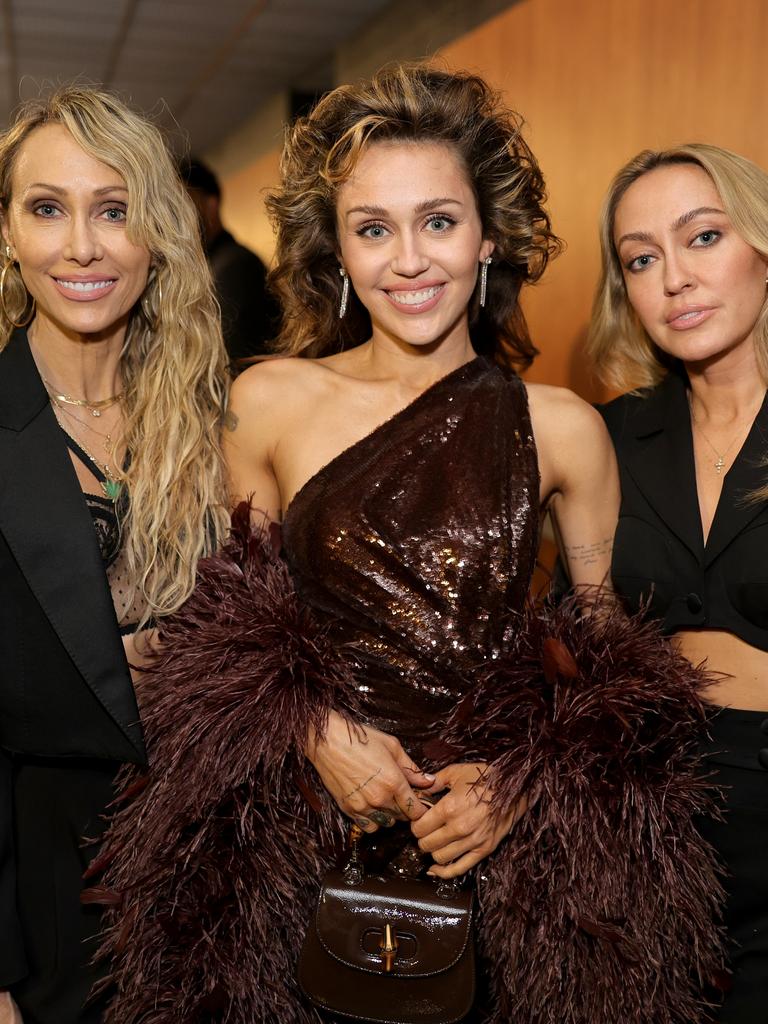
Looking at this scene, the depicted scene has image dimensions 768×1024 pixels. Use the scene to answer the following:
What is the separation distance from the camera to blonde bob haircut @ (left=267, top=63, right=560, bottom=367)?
2.10 meters

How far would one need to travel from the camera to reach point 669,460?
2.15m

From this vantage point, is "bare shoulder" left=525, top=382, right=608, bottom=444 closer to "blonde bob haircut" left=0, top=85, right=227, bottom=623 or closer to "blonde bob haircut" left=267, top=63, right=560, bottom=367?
"blonde bob haircut" left=267, top=63, right=560, bottom=367

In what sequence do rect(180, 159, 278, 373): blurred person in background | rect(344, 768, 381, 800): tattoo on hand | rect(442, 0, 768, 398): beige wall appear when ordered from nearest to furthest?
rect(344, 768, 381, 800): tattoo on hand
rect(442, 0, 768, 398): beige wall
rect(180, 159, 278, 373): blurred person in background

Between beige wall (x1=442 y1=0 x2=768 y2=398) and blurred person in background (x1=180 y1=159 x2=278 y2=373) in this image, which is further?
blurred person in background (x1=180 y1=159 x2=278 y2=373)

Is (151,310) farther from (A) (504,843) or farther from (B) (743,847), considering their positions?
(B) (743,847)

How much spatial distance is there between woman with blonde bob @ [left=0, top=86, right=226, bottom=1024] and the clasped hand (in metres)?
0.35

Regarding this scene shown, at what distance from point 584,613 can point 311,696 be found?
55 cm

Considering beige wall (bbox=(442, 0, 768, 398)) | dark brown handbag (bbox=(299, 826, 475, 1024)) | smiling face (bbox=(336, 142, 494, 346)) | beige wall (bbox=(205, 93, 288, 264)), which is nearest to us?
dark brown handbag (bbox=(299, 826, 475, 1024))

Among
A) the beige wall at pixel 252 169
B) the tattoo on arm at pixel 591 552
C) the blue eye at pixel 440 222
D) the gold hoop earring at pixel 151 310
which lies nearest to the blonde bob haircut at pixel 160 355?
the gold hoop earring at pixel 151 310

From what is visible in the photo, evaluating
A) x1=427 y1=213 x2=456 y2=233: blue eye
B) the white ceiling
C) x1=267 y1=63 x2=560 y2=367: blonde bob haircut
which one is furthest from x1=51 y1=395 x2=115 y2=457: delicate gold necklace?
the white ceiling

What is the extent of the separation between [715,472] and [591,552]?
29 centimetres

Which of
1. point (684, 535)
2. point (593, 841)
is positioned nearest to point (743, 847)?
point (593, 841)

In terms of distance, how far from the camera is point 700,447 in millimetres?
2162

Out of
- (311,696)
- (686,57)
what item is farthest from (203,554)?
(686,57)
